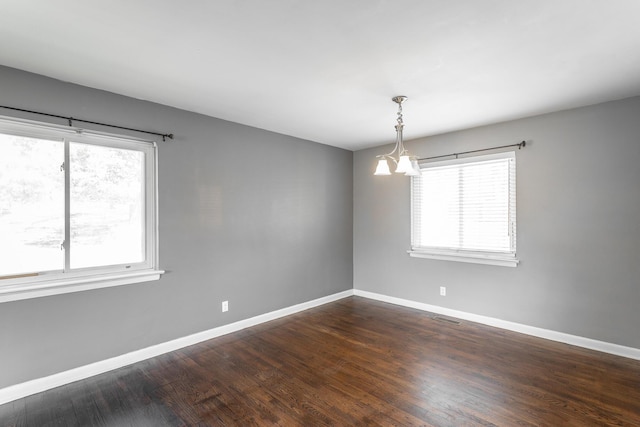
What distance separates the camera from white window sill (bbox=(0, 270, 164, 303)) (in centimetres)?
239

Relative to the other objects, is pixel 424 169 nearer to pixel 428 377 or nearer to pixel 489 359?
pixel 489 359

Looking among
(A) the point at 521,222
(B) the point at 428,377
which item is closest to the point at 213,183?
(B) the point at 428,377

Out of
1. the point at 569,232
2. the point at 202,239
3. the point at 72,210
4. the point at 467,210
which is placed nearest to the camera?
the point at 72,210

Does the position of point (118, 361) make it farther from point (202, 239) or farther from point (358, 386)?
point (358, 386)

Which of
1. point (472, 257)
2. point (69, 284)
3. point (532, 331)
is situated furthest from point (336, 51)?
point (532, 331)

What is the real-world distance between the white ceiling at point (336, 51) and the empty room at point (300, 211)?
0.02 meters

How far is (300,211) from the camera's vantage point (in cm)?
464

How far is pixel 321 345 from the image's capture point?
11.0 ft

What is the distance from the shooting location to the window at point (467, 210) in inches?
150

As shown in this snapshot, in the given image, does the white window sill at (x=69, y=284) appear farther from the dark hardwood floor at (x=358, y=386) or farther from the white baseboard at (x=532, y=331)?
the white baseboard at (x=532, y=331)

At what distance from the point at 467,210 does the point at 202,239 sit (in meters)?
3.35

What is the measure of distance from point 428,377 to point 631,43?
2.84 meters

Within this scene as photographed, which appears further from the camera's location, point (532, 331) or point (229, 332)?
point (229, 332)

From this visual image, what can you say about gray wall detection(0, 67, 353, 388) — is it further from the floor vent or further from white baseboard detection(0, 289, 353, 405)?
the floor vent
